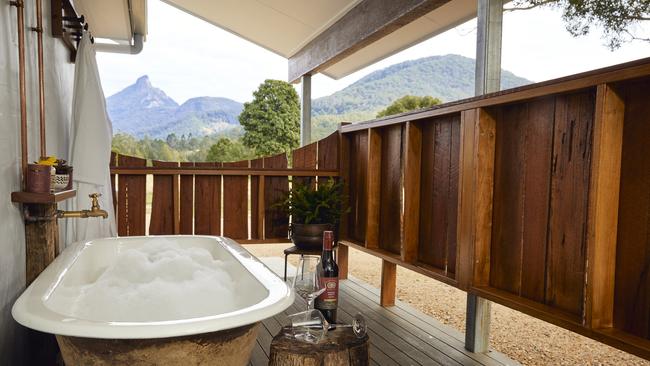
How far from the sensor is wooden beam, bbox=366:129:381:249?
346 centimetres

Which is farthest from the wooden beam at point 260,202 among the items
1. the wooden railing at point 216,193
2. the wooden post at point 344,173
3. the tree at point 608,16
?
the tree at point 608,16

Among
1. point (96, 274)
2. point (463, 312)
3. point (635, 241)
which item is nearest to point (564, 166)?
point (635, 241)

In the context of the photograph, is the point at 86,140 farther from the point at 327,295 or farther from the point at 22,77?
the point at 327,295

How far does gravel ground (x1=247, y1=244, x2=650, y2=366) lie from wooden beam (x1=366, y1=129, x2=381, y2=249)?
0.81 meters

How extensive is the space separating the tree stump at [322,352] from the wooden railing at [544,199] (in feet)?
2.78

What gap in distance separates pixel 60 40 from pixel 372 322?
109 inches

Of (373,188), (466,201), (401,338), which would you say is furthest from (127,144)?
(466,201)

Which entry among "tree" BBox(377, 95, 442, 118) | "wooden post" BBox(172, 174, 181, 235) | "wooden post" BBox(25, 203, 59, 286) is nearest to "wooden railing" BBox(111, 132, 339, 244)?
"wooden post" BBox(172, 174, 181, 235)

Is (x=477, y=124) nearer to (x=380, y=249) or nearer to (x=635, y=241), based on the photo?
(x=635, y=241)

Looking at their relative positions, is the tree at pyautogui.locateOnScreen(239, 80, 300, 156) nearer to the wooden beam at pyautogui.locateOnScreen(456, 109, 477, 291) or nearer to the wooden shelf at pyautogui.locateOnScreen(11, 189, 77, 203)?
the wooden beam at pyautogui.locateOnScreen(456, 109, 477, 291)

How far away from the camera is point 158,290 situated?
2002 mm

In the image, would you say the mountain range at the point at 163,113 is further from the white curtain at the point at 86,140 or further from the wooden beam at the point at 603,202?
the wooden beam at the point at 603,202

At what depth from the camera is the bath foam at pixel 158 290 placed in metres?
1.83

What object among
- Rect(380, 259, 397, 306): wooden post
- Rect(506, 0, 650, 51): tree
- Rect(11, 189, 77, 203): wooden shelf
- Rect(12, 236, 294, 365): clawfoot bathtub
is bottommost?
Rect(380, 259, 397, 306): wooden post
